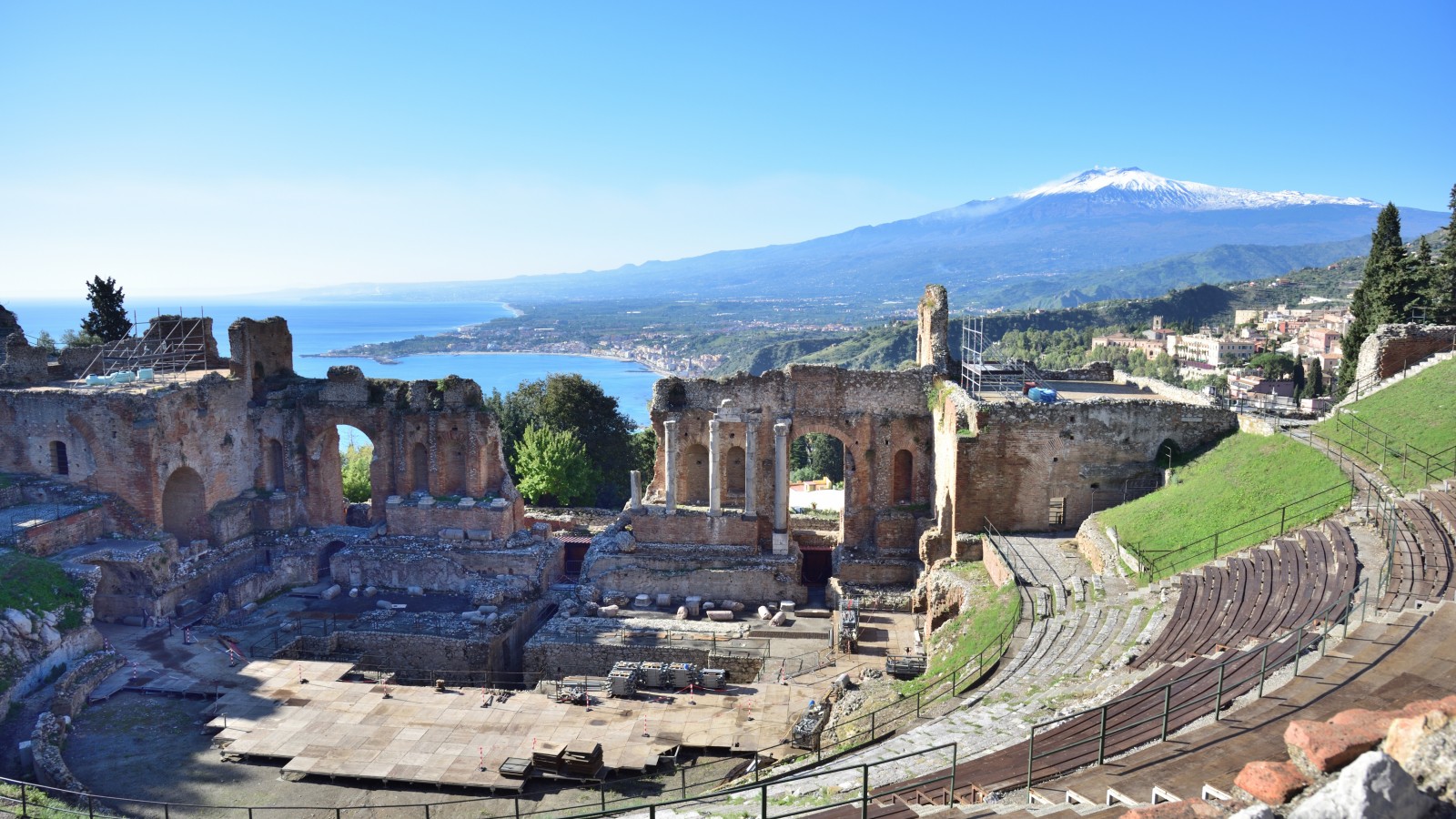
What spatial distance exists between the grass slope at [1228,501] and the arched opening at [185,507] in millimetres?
27879

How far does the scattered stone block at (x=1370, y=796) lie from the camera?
267 inches

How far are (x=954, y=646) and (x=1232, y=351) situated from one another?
8178 cm

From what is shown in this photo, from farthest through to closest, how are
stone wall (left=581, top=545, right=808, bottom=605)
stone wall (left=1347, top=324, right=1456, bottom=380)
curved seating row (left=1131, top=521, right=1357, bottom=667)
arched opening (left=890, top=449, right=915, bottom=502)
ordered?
1. arched opening (left=890, top=449, right=915, bottom=502)
2. stone wall (left=581, top=545, right=808, bottom=605)
3. stone wall (left=1347, top=324, right=1456, bottom=380)
4. curved seating row (left=1131, top=521, right=1357, bottom=667)

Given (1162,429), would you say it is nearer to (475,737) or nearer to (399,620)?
(475,737)

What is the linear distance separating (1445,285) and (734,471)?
24.5 meters

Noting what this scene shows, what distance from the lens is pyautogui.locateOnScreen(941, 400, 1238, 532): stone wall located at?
25.2m

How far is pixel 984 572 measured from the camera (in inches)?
963

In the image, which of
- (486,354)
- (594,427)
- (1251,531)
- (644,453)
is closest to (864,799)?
(1251,531)

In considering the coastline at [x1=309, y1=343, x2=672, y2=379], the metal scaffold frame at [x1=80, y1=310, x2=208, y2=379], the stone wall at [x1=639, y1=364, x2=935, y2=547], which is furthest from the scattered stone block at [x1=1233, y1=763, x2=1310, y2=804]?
the coastline at [x1=309, y1=343, x2=672, y2=379]

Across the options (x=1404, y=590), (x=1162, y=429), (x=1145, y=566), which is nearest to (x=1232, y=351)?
(x=1162, y=429)

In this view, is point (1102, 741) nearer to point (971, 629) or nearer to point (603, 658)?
point (971, 629)

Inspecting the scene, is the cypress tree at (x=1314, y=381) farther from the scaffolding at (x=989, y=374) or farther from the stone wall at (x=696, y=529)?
the stone wall at (x=696, y=529)

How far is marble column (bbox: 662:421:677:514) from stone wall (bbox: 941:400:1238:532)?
936 centimetres

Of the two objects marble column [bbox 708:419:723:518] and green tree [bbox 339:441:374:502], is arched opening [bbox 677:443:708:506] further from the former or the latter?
green tree [bbox 339:441:374:502]
